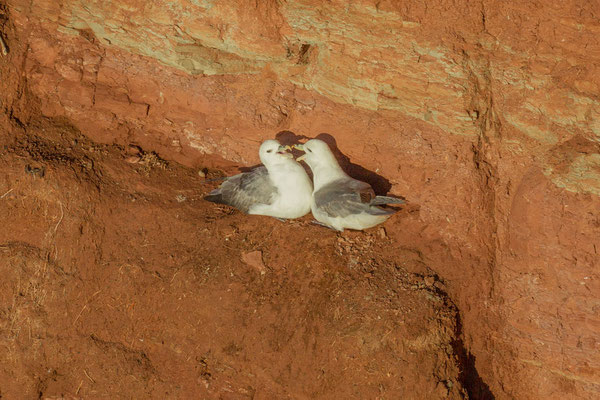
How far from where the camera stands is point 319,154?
6.60 meters

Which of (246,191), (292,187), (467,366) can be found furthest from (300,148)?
(467,366)

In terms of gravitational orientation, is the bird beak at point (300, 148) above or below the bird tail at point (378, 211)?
above

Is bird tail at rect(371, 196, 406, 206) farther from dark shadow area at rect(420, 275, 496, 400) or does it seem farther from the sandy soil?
dark shadow area at rect(420, 275, 496, 400)

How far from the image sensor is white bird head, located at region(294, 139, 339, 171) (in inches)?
260

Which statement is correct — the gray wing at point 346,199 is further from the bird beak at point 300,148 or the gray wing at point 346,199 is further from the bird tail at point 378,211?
the bird beak at point 300,148

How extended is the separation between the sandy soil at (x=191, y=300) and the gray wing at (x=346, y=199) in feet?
1.05

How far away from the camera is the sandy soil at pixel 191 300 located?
5492 mm

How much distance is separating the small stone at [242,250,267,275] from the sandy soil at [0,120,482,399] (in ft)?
0.06

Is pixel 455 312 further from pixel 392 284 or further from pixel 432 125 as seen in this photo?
Answer: pixel 432 125

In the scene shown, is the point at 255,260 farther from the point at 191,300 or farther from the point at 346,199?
the point at 346,199


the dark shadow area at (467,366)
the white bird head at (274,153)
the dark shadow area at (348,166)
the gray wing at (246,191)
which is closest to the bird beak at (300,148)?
the white bird head at (274,153)

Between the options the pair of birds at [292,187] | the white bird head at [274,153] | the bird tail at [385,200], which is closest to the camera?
the bird tail at [385,200]

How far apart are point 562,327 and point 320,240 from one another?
2.77m

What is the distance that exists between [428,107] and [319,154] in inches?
55.7
